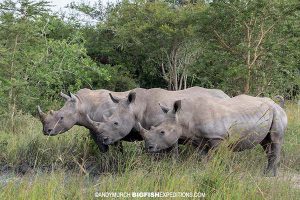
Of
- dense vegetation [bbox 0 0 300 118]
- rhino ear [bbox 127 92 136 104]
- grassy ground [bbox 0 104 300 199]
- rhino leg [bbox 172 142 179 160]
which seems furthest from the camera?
dense vegetation [bbox 0 0 300 118]

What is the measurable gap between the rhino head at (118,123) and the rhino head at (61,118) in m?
0.61

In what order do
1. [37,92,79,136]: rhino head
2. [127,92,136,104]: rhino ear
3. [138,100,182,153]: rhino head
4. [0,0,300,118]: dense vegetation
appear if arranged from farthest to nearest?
1. [0,0,300,118]: dense vegetation
2. [37,92,79,136]: rhino head
3. [127,92,136,104]: rhino ear
4. [138,100,182,153]: rhino head

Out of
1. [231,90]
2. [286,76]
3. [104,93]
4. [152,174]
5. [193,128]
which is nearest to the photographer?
[152,174]

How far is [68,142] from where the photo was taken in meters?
8.11

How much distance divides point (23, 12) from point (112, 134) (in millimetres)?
6331

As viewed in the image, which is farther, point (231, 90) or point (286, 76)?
point (286, 76)

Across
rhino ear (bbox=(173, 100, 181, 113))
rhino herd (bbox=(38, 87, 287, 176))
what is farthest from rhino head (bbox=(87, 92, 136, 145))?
rhino ear (bbox=(173, 100, 181, 113))

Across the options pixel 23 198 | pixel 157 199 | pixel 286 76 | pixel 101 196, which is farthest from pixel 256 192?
pixel 286 76

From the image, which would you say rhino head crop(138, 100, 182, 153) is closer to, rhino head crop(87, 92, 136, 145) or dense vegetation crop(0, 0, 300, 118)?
rhino head crop(87, 92, 136, 145)

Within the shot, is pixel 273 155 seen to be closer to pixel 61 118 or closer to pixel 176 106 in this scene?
pixel 176 106

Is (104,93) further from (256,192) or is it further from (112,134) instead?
(256,192)

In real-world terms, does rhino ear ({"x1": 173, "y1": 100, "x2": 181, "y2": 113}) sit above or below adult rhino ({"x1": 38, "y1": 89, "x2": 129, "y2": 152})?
above

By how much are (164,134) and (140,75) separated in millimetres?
15740

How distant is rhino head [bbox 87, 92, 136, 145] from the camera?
6.68m
